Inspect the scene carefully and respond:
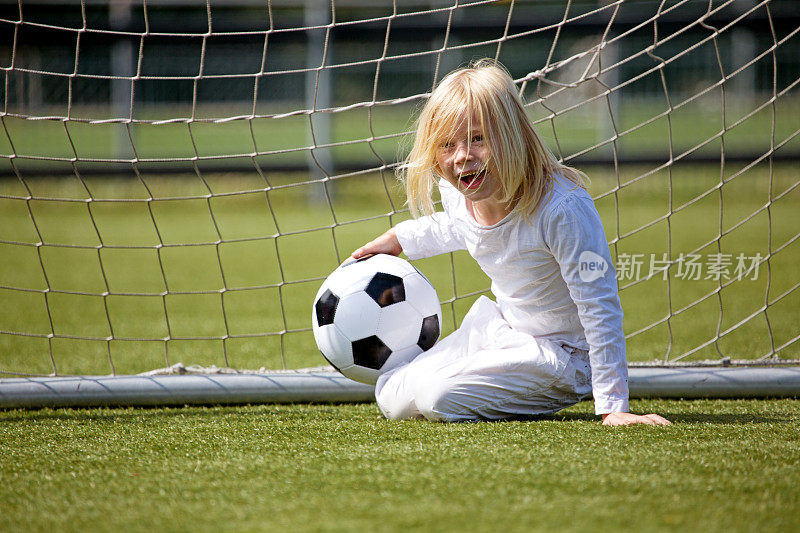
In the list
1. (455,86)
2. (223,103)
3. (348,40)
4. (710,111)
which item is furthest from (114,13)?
(455,86)

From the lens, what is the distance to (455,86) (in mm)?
1599

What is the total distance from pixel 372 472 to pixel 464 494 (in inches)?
7.5

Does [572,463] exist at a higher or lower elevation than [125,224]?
lower

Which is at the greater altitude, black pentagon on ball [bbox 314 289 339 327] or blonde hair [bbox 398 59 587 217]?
blonde hair [bbox 398 59 587 217]

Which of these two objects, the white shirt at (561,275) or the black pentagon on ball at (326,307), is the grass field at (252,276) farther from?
the white shirt at (561,275)

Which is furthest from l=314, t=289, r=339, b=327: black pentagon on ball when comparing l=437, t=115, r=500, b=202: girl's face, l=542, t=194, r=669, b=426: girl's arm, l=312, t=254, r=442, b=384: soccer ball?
l=542, t=194, r=669, b=426: girl's arm

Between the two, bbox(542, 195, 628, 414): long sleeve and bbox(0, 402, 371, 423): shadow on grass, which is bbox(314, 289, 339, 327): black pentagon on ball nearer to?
bbox(0, 402, 371, 423): shadow on grass

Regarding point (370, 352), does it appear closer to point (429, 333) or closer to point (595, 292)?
point (429, 333)

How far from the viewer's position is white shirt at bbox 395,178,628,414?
1.54m

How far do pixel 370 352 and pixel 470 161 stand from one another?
497 millimetres

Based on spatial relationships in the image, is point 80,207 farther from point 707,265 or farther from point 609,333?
point 609,333

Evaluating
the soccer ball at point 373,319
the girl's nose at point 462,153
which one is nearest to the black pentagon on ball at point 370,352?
the soccer ball at point 373,319

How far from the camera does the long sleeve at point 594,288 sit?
1.54 metres

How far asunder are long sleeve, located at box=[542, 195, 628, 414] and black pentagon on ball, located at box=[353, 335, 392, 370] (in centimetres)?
45
